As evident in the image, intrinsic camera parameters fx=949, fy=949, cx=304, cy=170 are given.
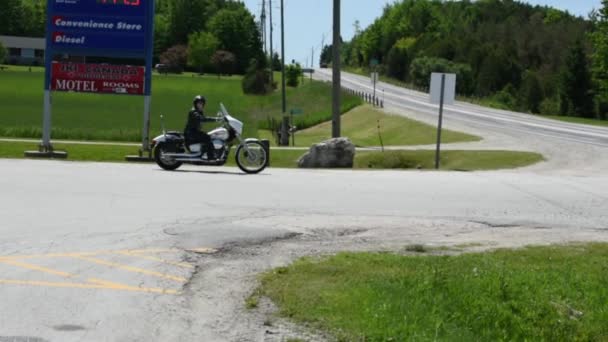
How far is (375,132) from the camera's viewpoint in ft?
173

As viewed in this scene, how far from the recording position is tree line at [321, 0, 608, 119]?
92.6 metres

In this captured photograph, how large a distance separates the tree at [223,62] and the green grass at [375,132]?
95025 millimetres

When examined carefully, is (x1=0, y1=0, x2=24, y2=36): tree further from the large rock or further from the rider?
the rider

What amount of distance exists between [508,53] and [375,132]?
267ft

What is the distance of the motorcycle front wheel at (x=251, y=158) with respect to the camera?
20.5m

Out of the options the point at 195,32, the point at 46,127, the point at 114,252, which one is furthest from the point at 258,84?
the point at 114,252

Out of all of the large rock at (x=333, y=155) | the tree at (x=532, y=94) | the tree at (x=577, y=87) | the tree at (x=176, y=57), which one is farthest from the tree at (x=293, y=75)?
the large rock at (x=333, y=155)

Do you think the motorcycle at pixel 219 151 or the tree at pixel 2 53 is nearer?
the motorcycle at pixel 219 151

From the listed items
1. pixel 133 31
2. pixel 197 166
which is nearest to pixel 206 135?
pixel 197 166

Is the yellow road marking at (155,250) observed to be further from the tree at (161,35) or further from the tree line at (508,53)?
the tree at (161,35)

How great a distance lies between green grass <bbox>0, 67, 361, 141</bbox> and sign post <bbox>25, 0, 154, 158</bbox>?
43.1 ft

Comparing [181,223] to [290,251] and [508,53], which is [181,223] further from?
[508,53]

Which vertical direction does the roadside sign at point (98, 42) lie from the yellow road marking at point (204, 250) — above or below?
above

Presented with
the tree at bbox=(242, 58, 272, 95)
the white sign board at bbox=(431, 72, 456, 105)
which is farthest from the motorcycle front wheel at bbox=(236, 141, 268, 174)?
the tree at bbox=(242, 58, 272, 95)
